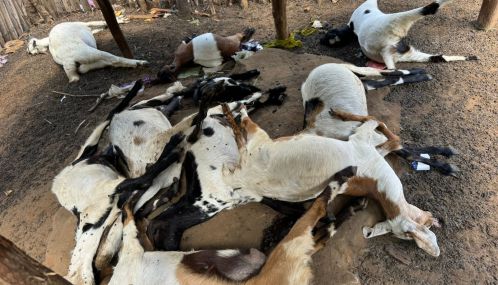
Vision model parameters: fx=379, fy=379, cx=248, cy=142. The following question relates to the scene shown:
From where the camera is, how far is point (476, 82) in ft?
14.2

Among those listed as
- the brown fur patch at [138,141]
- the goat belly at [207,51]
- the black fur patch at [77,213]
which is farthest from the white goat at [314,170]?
the goat belly at [207,51]

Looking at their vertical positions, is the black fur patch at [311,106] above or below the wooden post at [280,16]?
below

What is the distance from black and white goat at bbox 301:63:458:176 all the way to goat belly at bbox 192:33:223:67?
5.93 ft

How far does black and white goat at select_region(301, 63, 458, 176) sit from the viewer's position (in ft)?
11.2

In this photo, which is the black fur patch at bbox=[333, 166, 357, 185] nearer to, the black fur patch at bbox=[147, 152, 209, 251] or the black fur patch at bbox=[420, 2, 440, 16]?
the black fur patch at bbox=[147, 152, 209, 251]

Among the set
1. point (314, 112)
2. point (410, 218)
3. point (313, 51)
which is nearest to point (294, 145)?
point (314, 112)

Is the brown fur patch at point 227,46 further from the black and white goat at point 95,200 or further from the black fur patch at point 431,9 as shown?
the black fur patch at point 431,9

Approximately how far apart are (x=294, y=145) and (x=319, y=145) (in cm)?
20

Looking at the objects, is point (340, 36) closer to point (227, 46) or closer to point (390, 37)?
point (390, 37)

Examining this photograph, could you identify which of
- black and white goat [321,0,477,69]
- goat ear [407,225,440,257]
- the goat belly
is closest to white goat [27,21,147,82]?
the goat belly

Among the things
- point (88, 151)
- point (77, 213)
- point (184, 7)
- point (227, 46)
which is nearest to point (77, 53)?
point (184, 7)

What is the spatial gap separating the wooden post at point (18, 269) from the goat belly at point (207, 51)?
4.19 metres

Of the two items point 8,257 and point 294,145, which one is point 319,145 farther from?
point 8,257

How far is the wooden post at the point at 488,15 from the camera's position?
5.02m
